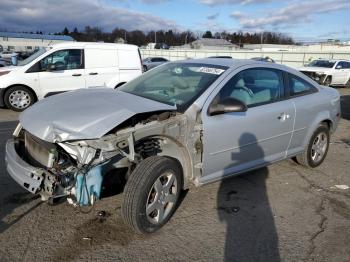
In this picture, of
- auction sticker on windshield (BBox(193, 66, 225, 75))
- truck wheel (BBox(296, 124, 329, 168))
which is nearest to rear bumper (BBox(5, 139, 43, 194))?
auction sticker on windshield (BBox(193, 66, 225, 75))

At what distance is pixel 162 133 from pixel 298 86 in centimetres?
245

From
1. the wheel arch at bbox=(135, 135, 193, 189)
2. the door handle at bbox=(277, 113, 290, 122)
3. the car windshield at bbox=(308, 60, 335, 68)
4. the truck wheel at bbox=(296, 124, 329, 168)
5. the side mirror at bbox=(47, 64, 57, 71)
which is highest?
the car windshield at bbox=(308, 60, 335, 68)

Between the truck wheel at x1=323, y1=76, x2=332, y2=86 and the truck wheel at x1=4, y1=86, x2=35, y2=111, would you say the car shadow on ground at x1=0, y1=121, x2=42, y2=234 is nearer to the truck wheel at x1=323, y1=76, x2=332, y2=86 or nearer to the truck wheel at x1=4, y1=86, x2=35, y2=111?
the truck wheel at x1=4, y1=86, x2=35, y2=111

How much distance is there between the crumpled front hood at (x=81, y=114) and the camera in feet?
10.6

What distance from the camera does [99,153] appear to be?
10.8 ft

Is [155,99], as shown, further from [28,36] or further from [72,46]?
[28,36]

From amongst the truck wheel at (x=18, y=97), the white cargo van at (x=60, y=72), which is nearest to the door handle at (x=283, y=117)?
the white cargo van at (x=60, y=72)

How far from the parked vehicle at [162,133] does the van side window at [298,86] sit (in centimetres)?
2

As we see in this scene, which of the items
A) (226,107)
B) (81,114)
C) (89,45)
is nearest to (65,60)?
(89,45)

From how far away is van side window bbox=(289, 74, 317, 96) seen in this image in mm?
4945

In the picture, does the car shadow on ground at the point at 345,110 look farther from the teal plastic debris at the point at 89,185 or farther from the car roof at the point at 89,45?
the teal plastic debris at the point at 89,185

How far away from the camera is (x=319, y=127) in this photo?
5438 mm

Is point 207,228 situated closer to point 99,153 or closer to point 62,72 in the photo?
point 99,153

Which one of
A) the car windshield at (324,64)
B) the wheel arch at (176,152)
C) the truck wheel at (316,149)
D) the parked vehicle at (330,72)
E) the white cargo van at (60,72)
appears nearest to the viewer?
the wheel arch at (176,152)
